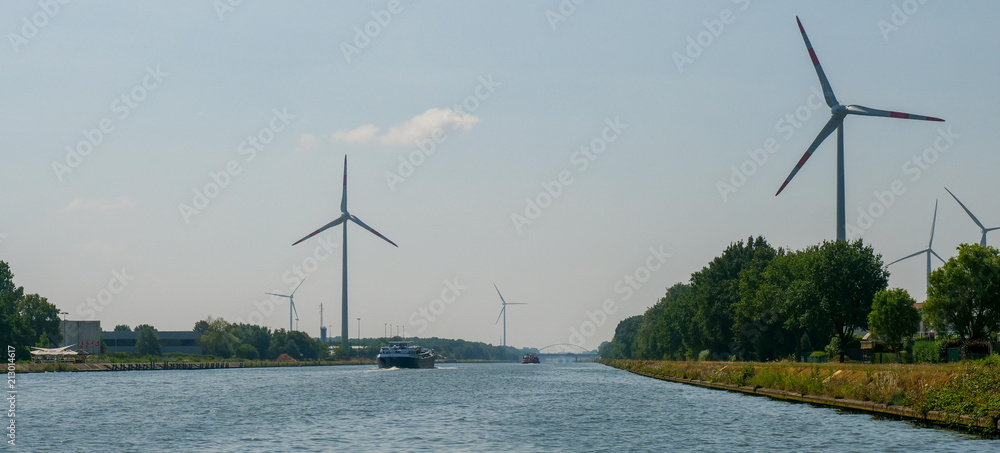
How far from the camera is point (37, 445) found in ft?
146

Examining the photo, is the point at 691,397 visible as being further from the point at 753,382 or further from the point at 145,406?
the point at 145,406

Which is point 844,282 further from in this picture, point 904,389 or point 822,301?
point 904,389

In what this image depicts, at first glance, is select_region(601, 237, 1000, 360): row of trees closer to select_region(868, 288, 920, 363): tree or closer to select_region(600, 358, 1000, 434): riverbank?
select_region(868, 288, 920, 363): tree

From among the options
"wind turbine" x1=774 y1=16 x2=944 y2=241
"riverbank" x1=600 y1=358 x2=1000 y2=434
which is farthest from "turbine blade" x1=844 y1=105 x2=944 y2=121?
"riverbank" x1=600 y1=358 x2=1000 y2=434

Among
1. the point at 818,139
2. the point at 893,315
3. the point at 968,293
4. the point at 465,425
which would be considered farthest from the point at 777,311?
the point at 465,425

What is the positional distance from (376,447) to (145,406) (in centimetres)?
3633

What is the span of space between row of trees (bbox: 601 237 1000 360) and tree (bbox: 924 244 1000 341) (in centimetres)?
9

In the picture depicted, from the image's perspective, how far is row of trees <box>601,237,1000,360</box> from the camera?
298ft

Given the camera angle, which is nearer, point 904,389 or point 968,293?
point 904,389

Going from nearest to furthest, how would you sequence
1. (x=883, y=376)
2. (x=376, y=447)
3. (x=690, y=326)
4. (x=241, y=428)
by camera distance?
(x=376, y=447), (x=241, y=428), (x=883, y=376), (x=690, y=326)

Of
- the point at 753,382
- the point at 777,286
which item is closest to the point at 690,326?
the point at 777,286

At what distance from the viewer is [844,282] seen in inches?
4203

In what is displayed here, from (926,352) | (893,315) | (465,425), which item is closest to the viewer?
(465,425)

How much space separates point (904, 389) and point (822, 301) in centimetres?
5470
